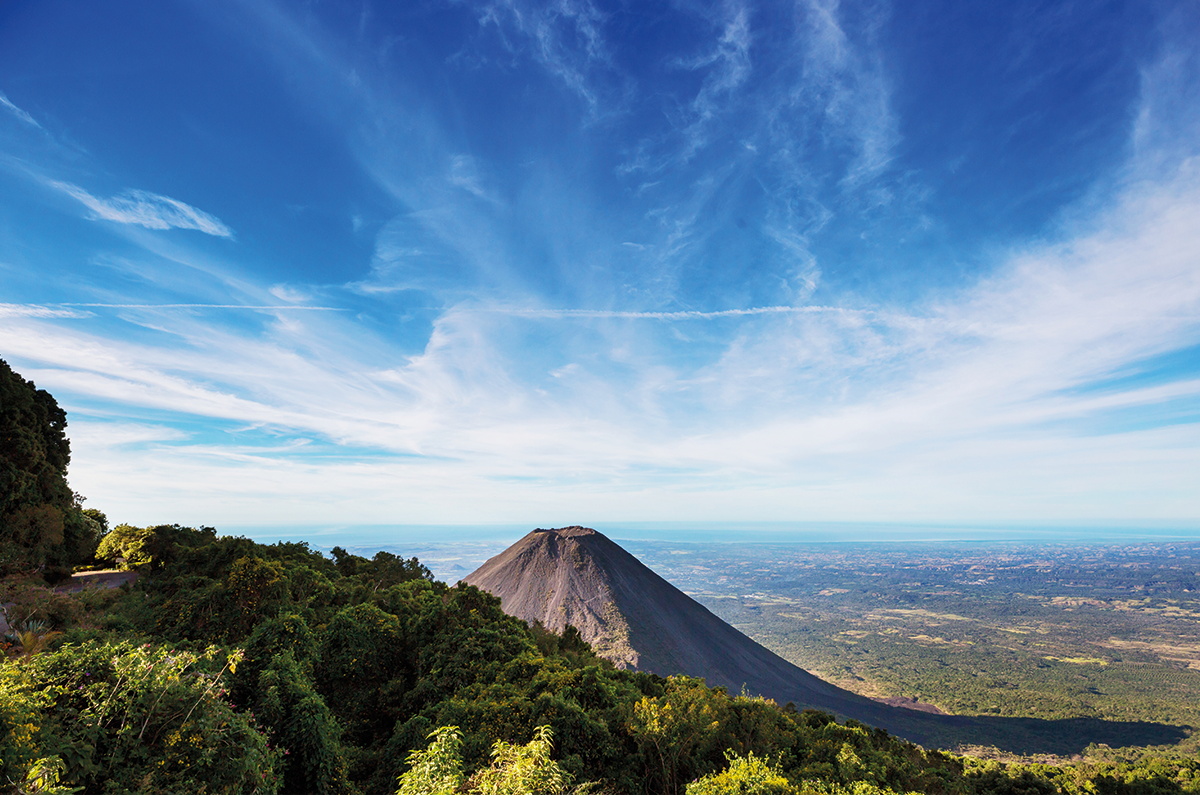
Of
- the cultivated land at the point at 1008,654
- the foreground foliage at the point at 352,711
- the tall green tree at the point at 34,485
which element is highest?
the tall green tree at the point at 34,485

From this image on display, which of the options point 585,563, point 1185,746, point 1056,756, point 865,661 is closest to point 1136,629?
point 865,661

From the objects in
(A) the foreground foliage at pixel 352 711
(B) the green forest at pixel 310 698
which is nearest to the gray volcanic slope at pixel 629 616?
(B) the green forest at pixel 310 698

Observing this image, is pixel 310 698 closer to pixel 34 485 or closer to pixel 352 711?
pixel 352 711

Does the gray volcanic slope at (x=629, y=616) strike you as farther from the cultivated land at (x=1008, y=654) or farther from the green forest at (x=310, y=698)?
the cultivated land at (x=1008, y=654)

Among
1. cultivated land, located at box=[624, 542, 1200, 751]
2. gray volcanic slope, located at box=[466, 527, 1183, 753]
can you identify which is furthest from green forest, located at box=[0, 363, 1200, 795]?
cultivated land, located at box=[624, 542, 1200, 751]

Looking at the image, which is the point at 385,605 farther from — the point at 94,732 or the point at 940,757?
the point at 940,757

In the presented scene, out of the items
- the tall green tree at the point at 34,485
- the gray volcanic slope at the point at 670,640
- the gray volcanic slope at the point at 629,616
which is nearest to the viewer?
the tall green tree at the point at 34,485
